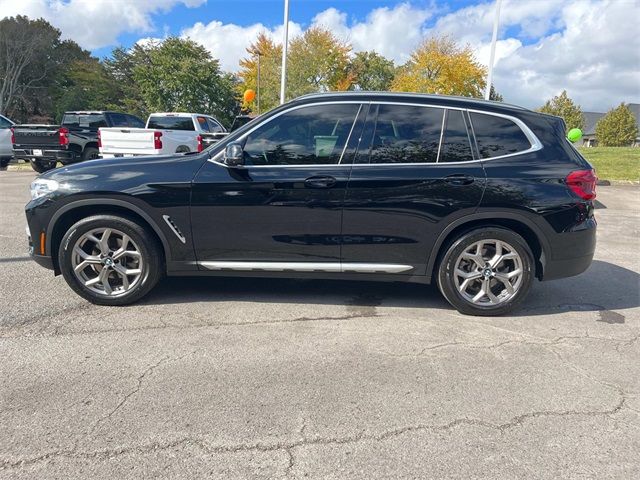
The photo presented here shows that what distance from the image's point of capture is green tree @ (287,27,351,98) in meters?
37.8

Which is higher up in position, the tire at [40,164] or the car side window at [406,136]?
the car side window at [406,136]

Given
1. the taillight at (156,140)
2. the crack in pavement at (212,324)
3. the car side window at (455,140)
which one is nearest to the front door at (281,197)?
the crack in pavement at (212,324)

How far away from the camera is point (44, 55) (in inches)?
1676

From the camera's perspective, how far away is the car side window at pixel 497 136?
12.8 ft

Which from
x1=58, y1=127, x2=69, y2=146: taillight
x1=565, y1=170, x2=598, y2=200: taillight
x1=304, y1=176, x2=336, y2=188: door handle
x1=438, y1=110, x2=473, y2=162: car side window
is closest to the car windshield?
x1=58, y1=127, x2=69, y2=146: taillight

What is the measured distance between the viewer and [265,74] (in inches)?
1657

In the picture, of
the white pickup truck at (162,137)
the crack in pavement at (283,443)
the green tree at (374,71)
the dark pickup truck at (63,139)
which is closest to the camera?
the crack in pavement at (283,443)

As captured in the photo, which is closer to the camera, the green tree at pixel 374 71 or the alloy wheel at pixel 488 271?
the alloy wheel at pixel 488 271

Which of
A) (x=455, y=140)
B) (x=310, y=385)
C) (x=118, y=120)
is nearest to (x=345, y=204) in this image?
(x=455, y=140)

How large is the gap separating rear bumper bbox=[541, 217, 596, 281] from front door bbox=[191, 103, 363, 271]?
1.91 m

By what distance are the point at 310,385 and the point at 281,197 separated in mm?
1618

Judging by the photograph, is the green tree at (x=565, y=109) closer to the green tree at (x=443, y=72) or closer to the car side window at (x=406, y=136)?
the green tree at (x=443, y=72)

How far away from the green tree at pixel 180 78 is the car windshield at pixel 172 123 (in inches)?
924

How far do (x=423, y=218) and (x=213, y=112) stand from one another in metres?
39.6
